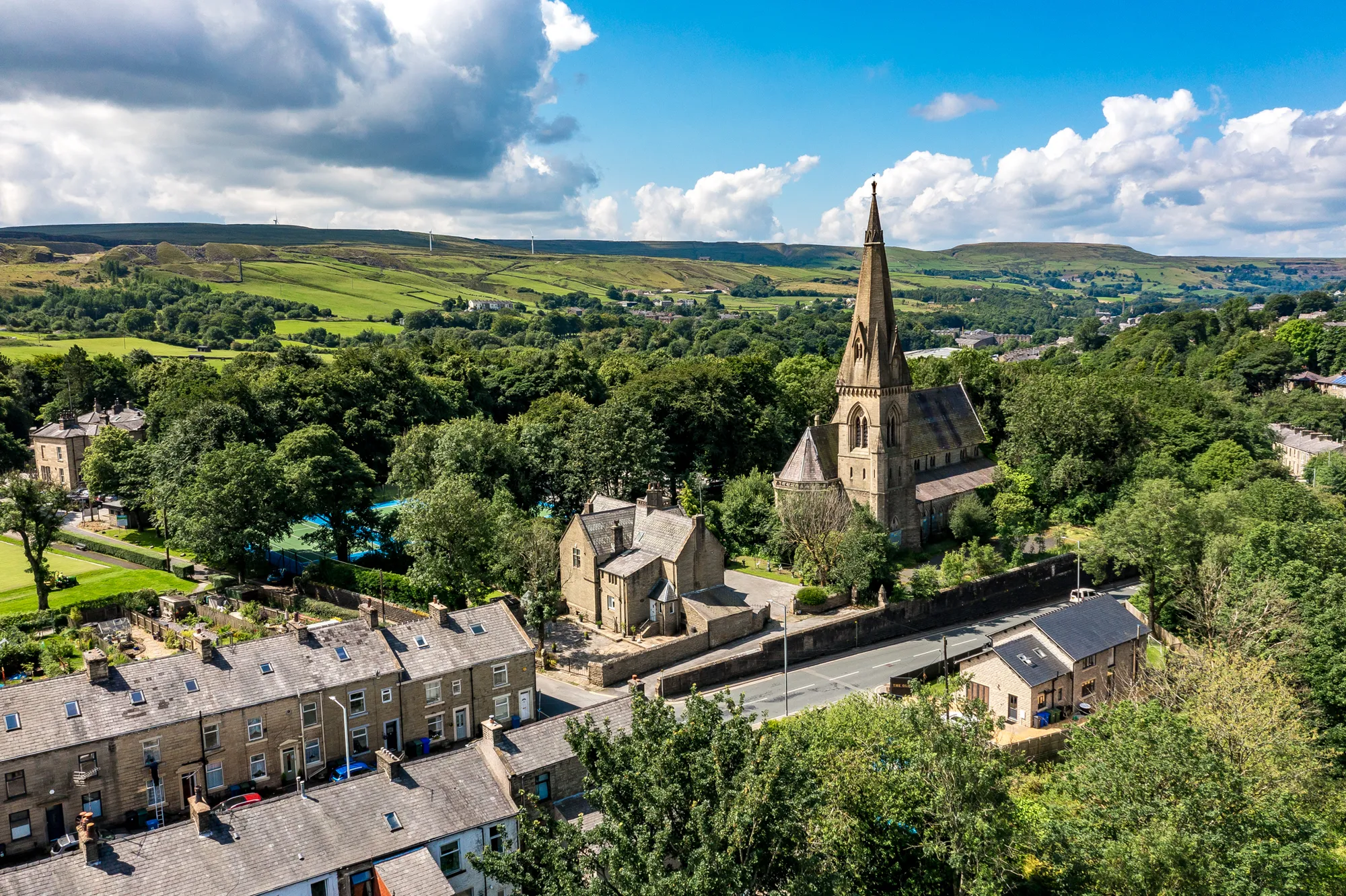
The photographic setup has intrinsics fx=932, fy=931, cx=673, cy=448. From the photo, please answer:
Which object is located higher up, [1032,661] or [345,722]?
[345,722]

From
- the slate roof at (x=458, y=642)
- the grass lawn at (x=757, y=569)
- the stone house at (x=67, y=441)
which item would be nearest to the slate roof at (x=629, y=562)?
the grass lawn at (x=757, y=569)

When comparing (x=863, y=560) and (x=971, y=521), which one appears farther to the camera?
(x=971, y=521)

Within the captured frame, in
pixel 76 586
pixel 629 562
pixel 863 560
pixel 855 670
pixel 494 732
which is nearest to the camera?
pixel 494 732

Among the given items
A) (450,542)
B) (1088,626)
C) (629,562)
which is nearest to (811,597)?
(629,562)

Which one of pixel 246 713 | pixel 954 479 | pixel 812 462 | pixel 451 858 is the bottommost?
pixel 451 858

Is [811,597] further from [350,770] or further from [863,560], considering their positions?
[350,770]

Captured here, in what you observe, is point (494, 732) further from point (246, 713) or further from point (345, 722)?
point (246, 713)

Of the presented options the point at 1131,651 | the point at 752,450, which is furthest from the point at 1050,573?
the point at 752,450

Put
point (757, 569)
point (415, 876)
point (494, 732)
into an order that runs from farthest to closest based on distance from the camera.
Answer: point (757, 569) → point (494, 732) → point (415, 876)
